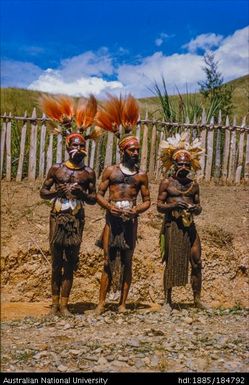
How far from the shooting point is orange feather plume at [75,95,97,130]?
6.07m

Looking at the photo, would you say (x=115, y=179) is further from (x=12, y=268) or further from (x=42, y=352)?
(x=12, y=268)

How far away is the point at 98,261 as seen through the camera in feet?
26.6

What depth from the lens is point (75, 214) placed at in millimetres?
5723

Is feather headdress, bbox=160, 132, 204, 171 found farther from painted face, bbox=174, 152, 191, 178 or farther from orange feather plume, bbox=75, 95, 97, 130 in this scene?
orange feather plume, bbox=75, 95, 97, 130

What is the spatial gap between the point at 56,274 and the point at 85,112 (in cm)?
189

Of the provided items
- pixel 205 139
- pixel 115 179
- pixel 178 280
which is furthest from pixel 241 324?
pixel 205 139

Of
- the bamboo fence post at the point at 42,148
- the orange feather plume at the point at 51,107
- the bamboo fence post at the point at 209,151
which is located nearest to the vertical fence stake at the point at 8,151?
the bamboo fence post at the point at 42,148

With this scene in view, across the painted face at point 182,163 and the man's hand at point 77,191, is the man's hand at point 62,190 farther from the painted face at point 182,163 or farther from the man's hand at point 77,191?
the painted face at point 182,163

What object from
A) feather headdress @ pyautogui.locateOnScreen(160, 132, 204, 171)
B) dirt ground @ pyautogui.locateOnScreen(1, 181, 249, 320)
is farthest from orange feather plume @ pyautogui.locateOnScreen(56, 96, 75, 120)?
dirt ground @ pyautogui.locateOnScreen(1, 181, 249, 320)

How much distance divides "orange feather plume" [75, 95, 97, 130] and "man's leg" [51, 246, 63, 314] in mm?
1470

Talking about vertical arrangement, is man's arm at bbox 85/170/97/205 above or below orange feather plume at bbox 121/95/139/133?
below

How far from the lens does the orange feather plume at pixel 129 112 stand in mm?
Answer: 6156

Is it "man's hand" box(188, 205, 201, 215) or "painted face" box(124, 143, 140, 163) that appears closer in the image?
"painted face" box(124, 143, 140, 163)
